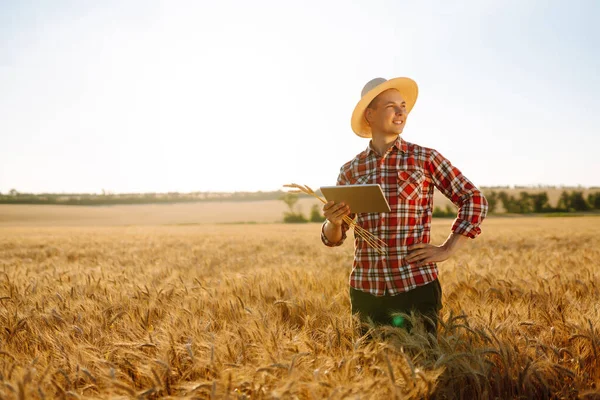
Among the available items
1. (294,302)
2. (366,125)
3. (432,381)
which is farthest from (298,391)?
(366,125)

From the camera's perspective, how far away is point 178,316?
2.62 metres

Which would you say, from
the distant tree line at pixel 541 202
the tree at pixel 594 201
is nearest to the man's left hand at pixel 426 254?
A: the distant tree line at pixel 541 202

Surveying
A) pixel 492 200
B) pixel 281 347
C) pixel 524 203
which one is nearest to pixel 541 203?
pixel 524 203

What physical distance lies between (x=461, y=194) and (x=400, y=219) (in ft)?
1.37

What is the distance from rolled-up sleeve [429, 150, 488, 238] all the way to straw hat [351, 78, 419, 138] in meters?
0.46

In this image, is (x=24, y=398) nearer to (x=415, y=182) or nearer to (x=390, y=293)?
(x=390, y=293)

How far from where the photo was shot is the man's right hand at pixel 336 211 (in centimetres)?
248

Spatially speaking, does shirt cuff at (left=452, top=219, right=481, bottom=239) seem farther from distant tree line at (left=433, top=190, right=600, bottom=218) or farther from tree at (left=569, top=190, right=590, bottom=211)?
tree at (left=569, top=190, right=590, bottom=211)

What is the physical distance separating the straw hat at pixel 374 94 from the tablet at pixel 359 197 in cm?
70

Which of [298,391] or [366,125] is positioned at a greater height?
[366,125]

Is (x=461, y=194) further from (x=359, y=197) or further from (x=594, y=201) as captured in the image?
(x=594, y=201)

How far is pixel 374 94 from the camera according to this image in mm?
2686

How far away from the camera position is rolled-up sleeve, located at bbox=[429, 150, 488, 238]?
2480 millimetres

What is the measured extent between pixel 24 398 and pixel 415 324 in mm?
1804
